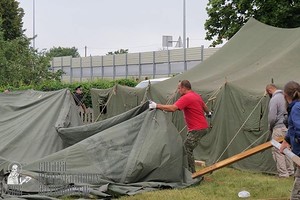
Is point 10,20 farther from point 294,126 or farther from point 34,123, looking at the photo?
point 294,126

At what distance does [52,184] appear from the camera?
7965 mm

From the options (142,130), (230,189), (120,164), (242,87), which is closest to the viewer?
(120,164)

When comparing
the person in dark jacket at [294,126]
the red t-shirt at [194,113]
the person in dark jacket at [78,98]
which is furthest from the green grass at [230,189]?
the person in dark jacket at [78,98]

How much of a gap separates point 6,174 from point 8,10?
31.3 meters

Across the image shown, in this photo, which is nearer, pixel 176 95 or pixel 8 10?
pixel 176 95

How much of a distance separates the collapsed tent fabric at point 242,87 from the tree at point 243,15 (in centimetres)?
677

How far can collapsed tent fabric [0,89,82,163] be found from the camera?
9.90m

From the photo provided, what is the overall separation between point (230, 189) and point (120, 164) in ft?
5.93

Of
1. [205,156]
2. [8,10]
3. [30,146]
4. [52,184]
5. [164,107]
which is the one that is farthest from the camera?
[8,10]

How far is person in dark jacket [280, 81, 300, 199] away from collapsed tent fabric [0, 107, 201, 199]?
2629 millimetres

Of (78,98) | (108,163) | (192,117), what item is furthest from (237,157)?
(78,98)

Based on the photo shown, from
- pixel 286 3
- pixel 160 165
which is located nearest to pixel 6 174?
pixel 160 165

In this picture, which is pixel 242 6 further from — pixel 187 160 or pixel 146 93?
pixel 187 160

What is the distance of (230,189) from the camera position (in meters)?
8.50
